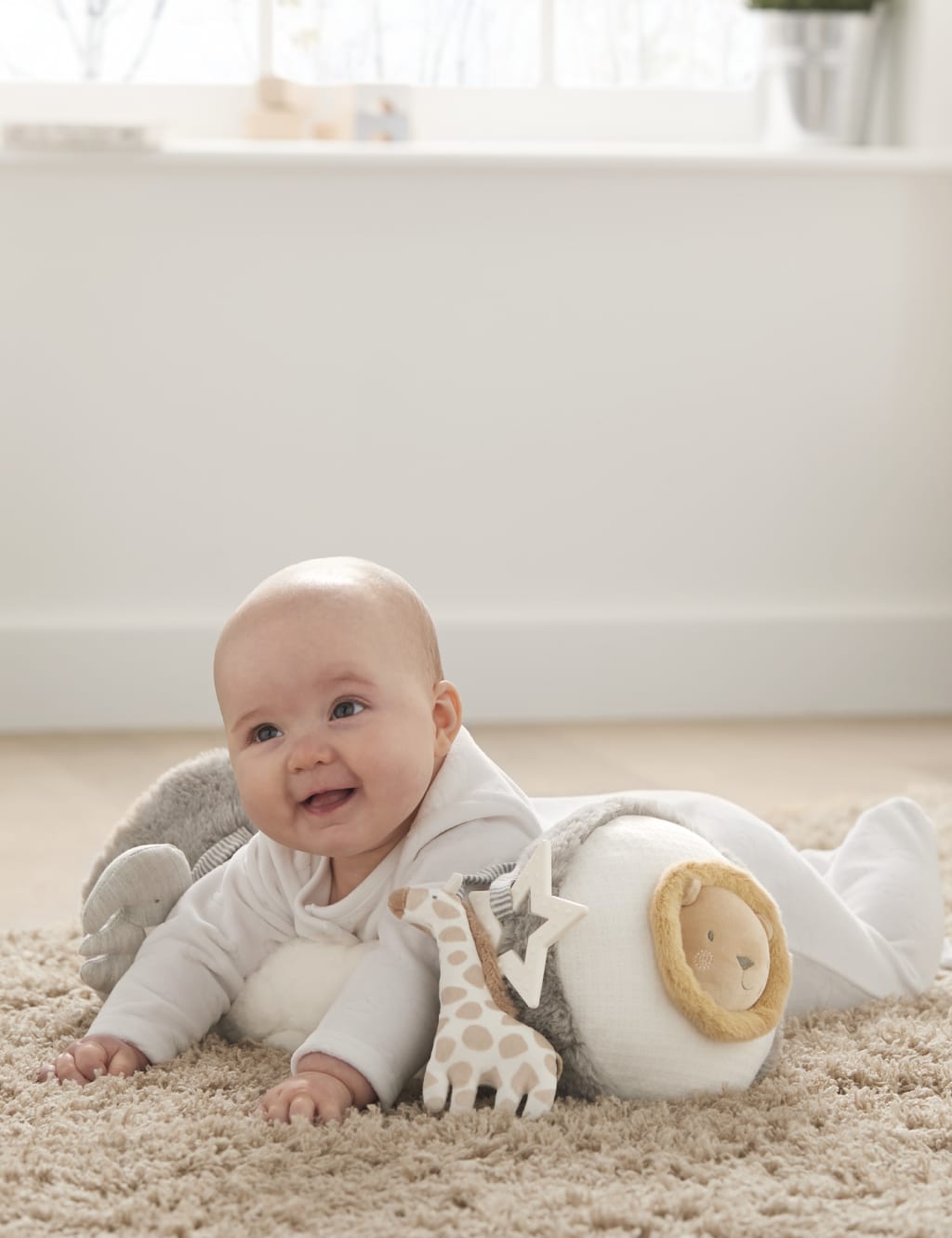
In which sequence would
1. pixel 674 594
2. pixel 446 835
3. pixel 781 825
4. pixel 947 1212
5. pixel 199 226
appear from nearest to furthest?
pixel 947 1212 < pixel 446 835 < pixel 781 825 < pixel 199 226 < pixel 674 594

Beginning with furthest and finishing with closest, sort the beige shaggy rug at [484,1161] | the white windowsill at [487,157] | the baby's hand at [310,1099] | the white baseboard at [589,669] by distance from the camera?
the white baseboard at [589,669]
the white windowsill at [487,157]
the baby's hand at [310,1099]
the beige shaggy rug at [484,1161]

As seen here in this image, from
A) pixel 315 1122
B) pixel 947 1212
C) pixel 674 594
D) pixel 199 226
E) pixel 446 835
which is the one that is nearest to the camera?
pixel 947 1212

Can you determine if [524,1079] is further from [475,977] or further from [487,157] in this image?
[487,157]

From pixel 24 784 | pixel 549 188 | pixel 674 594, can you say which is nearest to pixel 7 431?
pixel 24 784

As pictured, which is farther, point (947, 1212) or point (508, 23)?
point (508, 23)

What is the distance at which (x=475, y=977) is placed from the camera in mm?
946

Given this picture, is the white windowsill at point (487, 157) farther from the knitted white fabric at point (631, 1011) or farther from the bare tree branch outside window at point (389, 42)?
the knitted white fabric at point (631, 1011)

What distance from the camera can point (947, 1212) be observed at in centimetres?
80

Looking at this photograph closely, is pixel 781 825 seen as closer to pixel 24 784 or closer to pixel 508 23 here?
pixel 24 784

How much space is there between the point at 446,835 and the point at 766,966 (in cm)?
22

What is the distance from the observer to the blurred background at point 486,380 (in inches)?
90.4

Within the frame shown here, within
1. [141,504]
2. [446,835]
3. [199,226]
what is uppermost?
[199,226]

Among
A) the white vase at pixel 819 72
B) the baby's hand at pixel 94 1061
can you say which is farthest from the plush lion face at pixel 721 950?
the white vase at pixel 819 72

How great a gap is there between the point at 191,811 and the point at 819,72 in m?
1.74
